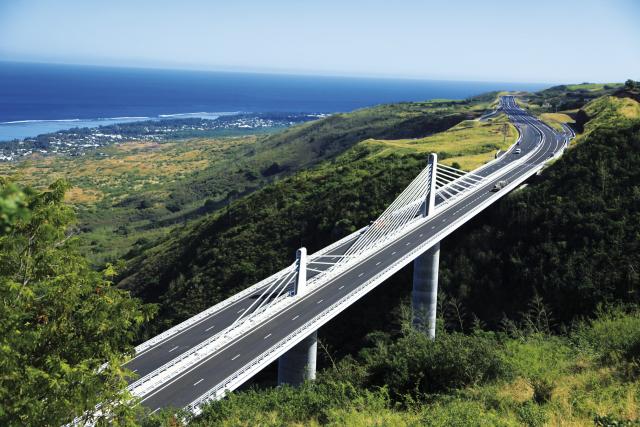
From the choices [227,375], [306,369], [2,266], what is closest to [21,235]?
[2,266]

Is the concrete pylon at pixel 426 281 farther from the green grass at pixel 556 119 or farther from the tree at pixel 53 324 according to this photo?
the green grass at pixel 556 119

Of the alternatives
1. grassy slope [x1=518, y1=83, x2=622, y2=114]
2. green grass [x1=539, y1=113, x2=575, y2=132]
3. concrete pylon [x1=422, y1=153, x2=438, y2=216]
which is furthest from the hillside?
grassy slope [x1=518, y1=83, x2=622, y2=114]

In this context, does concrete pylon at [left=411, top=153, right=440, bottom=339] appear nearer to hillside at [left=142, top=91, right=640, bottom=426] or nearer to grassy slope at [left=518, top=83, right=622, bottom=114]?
hillside at [left=142, top=91, right=640, bottom=426]

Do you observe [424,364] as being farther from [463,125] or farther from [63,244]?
[463,125]

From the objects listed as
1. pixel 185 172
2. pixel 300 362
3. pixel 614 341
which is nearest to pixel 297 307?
pixel 300 362

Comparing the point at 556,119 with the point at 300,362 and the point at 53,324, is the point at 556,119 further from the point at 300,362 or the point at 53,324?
the point at 53,324

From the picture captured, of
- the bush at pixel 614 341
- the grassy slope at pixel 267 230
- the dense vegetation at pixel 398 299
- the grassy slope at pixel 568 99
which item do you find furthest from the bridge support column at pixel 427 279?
the grassy slope at pixel 568 99
